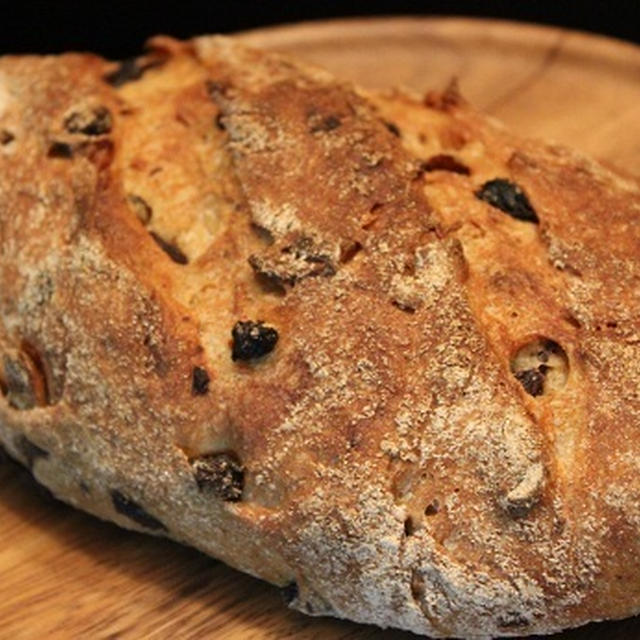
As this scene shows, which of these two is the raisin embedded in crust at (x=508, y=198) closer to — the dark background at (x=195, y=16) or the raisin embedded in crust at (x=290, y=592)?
the raisin embedded in crust at (x=290, y=592)

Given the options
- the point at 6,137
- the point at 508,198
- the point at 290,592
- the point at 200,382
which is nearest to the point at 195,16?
the point at 6,137

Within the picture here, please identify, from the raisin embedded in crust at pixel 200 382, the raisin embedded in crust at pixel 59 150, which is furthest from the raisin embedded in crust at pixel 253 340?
the raisin embedded in crust at pixel 59 150

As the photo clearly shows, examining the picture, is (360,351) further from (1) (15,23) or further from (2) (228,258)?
(1) (15,23)

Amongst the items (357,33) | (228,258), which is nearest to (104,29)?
(357,33)

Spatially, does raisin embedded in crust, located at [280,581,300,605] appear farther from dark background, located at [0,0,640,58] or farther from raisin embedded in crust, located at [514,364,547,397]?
dark background, located at [0,0,640,58]

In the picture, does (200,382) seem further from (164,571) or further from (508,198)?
(508,198)
